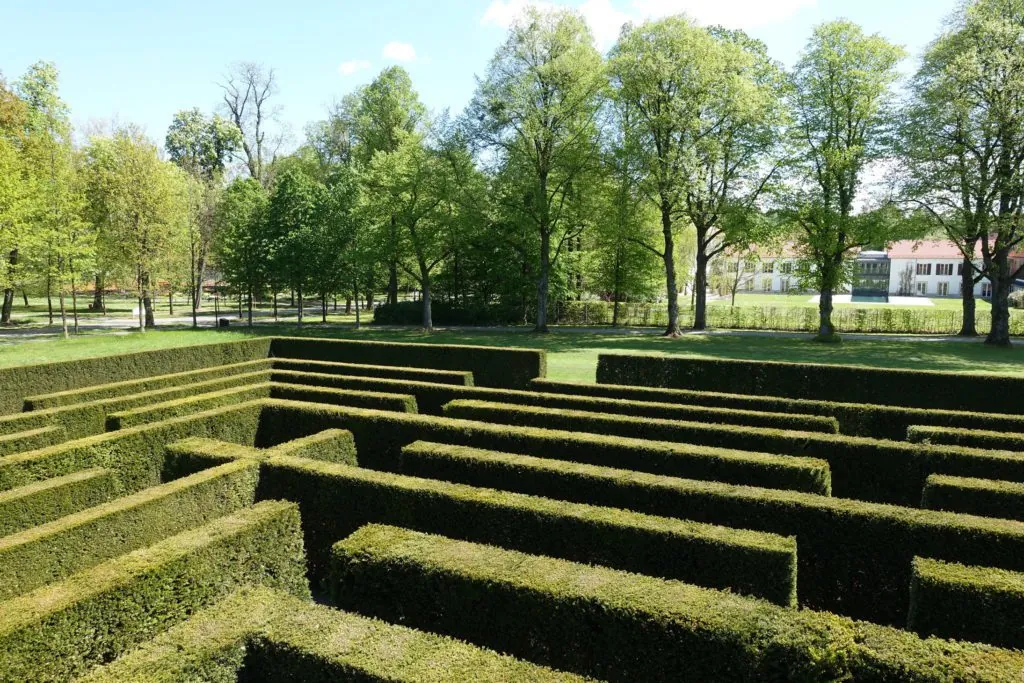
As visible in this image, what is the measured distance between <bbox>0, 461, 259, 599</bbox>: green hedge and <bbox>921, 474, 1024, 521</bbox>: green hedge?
1037 centimetres

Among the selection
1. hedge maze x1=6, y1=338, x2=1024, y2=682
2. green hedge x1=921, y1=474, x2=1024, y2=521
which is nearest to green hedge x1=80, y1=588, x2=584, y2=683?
hedge maze x1=6, y1=338, x2=1024, y2=682

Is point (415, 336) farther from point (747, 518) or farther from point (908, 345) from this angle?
point (747, 518)

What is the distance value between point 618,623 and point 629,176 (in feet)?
119

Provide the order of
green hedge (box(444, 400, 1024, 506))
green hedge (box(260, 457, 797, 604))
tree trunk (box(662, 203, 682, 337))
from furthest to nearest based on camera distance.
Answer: tree trunk (box(662, 203, 682, 337))
green hedge (box(444, 400, 1024, 506))
green hedge (box(260, 457, 797, 604))

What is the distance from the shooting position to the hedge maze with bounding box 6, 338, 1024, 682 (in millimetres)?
5383

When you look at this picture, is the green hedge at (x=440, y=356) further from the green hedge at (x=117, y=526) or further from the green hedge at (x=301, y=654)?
the green hedge at (x=301, y=654)

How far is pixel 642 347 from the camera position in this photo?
1406 inches

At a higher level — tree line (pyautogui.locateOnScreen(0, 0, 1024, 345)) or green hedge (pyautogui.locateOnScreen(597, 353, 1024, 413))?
tree line (pyautogui.locateOnScreen(0, 0, 1024, 345))

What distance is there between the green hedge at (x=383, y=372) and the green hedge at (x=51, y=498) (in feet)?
29.4

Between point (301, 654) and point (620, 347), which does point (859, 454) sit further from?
point (620, 347)

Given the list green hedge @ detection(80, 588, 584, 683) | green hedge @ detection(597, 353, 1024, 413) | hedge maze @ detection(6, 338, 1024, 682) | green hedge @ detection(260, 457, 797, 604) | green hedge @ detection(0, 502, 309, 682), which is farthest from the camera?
green hedge @ detection(597, 353, 1024, 413)

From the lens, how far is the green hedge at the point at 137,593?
18.5ft

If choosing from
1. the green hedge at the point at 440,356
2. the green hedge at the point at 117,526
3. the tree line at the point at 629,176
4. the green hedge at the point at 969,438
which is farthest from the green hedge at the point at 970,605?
the tree line at the point at 629,176

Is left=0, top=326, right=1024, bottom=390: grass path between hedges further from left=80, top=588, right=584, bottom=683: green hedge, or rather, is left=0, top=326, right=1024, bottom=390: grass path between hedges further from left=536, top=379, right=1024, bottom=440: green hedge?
left=80, top=588, right=584, bottom=683: green hedge
